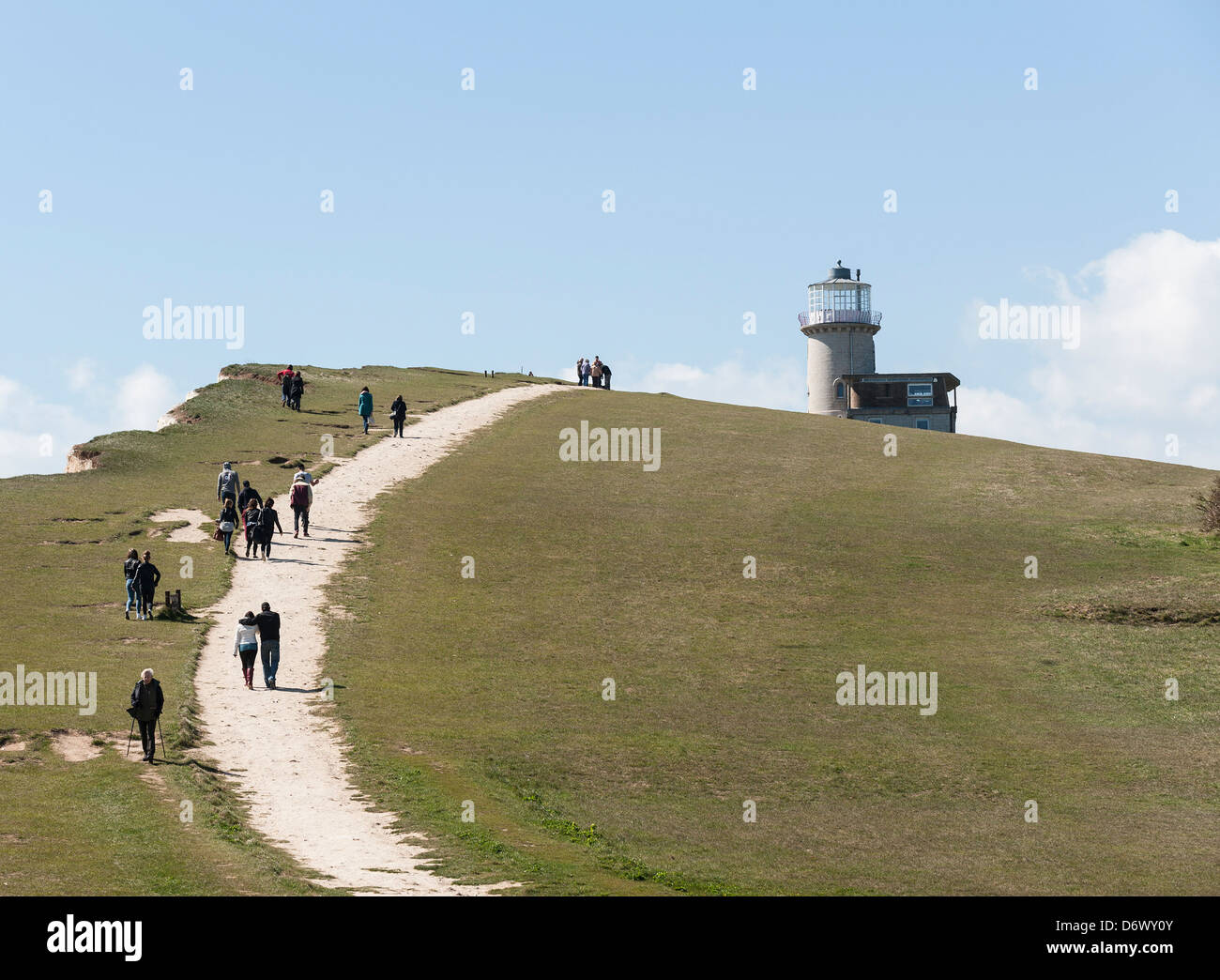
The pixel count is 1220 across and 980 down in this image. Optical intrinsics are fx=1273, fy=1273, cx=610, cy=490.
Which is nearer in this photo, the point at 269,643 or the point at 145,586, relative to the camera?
the point at 269,643

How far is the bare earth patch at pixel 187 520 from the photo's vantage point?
4766 centimetres

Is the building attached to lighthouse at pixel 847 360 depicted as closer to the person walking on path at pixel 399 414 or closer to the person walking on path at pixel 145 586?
the person walking on path at pixel 399 414

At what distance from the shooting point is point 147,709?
27609mm

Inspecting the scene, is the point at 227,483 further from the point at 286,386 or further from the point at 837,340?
the point at 837,340

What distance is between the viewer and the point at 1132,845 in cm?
2500

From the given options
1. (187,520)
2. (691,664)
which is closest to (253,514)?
(187,520)

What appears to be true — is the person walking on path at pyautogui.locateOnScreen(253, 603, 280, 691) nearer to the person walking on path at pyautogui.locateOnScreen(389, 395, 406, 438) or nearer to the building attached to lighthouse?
the person walking on path at pyautogui.locateOnScreen(389, 395, 406, 438)

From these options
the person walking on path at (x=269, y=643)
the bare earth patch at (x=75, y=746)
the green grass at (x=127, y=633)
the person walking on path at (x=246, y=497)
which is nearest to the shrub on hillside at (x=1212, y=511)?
the person walking on path at (x=246, y=497)

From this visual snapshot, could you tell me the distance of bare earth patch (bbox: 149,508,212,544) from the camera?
47.7m

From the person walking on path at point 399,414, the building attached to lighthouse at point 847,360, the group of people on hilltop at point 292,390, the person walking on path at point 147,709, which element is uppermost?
the building attached to lighthouse at point 847,360

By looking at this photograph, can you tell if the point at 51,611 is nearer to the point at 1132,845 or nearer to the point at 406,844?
the point at 406,844

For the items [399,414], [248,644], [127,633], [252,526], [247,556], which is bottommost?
[248,644]

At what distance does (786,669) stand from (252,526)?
2018cm
